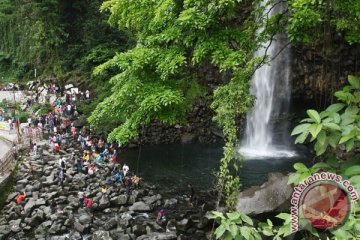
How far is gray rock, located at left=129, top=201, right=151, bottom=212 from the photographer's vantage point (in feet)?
49.5

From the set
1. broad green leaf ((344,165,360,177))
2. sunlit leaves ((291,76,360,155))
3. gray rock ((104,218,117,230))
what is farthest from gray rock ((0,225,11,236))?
broad green leaf ((344,165,360,177))

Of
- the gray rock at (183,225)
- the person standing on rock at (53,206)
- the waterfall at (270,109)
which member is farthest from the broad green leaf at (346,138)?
the waterfall at (270,109)

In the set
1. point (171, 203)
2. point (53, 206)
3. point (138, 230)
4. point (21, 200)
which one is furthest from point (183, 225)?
point (21, 200)

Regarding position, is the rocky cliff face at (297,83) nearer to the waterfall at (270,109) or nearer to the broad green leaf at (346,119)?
the waterfall at (270,109)

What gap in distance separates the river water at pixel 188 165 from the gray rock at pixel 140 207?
76.8 inches

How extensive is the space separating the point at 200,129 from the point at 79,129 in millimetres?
8890

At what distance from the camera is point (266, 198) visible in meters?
11.9

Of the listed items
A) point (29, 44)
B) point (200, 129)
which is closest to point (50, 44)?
point (29, 44)

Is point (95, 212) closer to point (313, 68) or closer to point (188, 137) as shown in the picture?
point (188, 137)

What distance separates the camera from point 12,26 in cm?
3862

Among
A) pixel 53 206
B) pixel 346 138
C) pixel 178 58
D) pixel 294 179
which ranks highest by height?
pixel 178 58

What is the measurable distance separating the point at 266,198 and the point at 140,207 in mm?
5672

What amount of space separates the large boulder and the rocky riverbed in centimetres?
196

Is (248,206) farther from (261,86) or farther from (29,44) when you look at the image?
(29,44)
